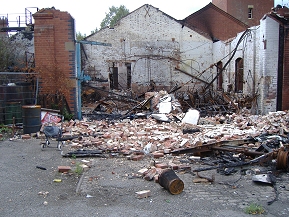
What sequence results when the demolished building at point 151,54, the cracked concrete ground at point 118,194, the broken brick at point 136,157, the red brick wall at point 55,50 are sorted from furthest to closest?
1. the demolished building at point 151,54
2. the red brick wall at point 55,50
3. the broken brick at point 136,157
4. the cracked concrete ground at point 118,194

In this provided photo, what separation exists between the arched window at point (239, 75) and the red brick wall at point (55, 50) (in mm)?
10058

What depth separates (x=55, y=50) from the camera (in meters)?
12.6

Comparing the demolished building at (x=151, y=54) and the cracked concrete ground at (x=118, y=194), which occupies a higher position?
the demolished building at (x=151, y=54)

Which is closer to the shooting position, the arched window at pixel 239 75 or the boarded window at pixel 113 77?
the arched window at pixel 239 75

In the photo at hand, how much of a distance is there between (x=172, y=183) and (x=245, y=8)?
130ft

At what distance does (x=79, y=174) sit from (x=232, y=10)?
3761 cm

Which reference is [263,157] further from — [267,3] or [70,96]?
[267,3]

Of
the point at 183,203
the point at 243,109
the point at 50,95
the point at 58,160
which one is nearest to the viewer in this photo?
the point at 183,203

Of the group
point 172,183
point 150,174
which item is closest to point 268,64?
point 150,174

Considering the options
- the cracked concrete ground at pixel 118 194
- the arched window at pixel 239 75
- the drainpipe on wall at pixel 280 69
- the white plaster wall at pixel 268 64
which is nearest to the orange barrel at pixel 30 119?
the cracked concrete ground at pixel 118 194

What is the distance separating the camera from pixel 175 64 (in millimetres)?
24938

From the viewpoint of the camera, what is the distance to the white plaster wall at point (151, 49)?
956 inches

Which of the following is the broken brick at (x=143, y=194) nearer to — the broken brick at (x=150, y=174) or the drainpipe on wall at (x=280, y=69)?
the broken brick at (x=150, y=174)

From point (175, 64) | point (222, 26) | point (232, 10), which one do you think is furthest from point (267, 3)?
point (175, 64)
